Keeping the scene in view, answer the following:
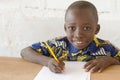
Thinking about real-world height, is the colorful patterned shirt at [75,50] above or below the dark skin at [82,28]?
below

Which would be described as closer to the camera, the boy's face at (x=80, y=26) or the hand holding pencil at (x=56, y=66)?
the hand holding pencil at (x=56, y=66)

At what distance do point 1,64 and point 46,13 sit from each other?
0.60m

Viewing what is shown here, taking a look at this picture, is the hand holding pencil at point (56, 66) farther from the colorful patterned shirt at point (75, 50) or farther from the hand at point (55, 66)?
the colorful patterned shirt at point (75, 50)

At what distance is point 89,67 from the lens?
0.98 m

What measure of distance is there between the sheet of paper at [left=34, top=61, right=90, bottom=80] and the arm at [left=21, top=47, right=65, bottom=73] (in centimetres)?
2

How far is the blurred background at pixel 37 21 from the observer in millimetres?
1514

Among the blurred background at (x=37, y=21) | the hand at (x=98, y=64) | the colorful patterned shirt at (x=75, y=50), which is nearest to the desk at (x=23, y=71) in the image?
the hand at (x=98, y=64)

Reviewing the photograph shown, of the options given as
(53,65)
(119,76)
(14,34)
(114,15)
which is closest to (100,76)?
(119,76)

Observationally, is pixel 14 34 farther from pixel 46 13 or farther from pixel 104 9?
pixel 104 9

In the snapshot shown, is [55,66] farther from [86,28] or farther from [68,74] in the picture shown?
[86,28]

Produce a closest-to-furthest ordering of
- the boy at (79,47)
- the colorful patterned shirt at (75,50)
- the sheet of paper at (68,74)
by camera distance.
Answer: the sheet of paper at (68,74)
the boy at (79,47)
the colorful patterned shirt at (75,50)

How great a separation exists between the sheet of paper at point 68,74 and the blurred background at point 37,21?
57 centimetres

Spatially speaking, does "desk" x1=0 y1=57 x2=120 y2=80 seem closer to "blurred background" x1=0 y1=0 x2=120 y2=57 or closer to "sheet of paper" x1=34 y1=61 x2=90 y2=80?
"sheet of paper" x1=34 y1=61 x2=90 y2=80

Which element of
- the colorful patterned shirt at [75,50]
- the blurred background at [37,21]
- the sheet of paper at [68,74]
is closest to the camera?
the sheet of paper at [68,74]
